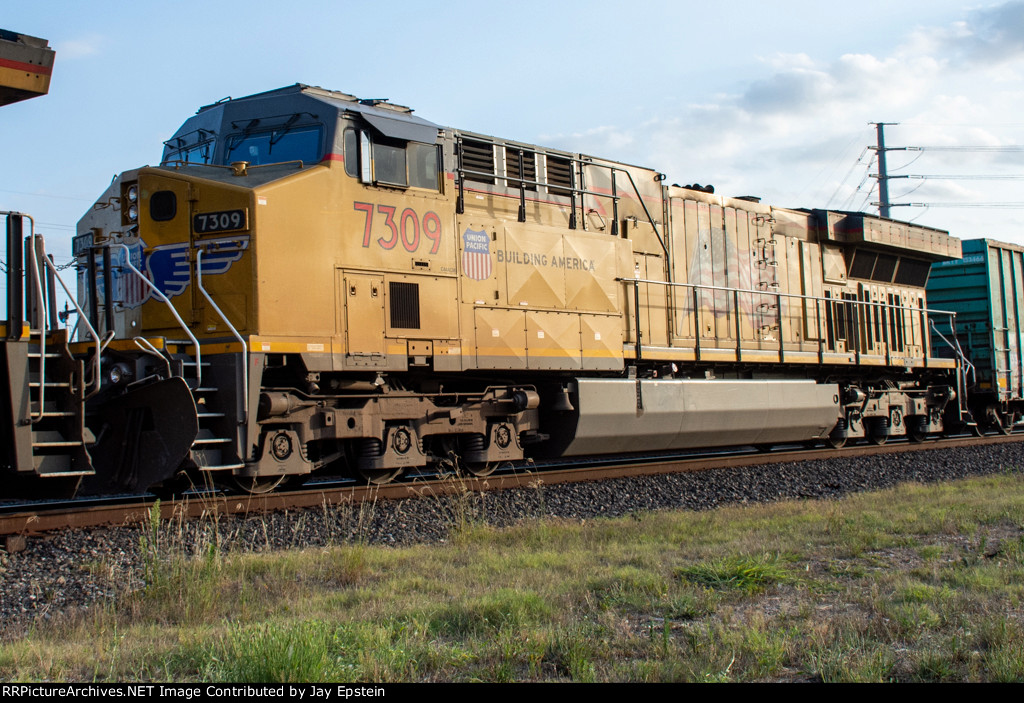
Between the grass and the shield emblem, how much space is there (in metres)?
2.98

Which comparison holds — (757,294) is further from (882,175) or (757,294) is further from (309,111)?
(882,175)

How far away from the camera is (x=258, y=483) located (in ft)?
27.0

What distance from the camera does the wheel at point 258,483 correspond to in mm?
8094

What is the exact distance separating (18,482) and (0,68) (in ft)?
10.2

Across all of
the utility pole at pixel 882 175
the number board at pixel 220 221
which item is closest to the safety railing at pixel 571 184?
the number board at pixel 220 221

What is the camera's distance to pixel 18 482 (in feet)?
20.8

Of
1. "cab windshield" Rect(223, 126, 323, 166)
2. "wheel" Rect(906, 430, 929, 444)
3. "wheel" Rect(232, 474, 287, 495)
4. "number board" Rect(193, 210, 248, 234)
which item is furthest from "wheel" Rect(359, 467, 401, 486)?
"wheel" Rect(906, 430, 929, 444)

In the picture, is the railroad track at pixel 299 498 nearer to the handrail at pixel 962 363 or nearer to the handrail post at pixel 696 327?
the handrail post at pixel 696 327

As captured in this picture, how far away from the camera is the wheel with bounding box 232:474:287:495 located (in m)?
8.09

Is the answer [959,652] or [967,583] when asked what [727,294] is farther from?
[959,652]

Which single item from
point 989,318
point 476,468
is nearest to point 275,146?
point 476,468

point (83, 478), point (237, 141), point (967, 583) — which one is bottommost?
point (967, 583)

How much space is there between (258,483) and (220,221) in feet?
7.94
